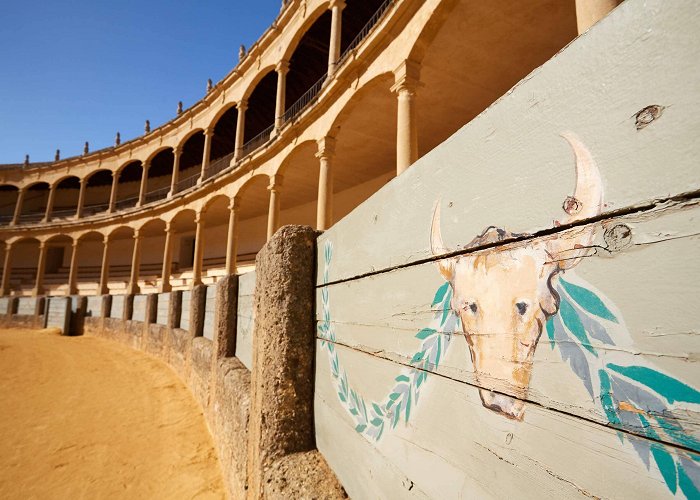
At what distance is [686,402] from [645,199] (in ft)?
0.81

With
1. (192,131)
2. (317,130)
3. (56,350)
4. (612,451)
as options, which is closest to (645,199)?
(612,451)

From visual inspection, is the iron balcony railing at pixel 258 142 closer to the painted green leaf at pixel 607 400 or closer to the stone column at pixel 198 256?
the stone column at pixel 198 256

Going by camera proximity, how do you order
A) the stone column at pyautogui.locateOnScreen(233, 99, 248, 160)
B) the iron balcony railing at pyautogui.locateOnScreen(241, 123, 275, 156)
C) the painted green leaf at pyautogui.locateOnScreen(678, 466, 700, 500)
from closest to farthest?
the painted green leaf at pyautogui.locateOnScreen(678, 466, 700, 500), the iron balcony railing at pyautogui.locateOnScreen(241, 123, 275, 156), the stone column at pyautogui.locateOnScreen(233, 99, 248, 160)

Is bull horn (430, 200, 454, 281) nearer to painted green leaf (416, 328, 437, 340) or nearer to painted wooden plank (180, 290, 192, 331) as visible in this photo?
painted green leaf (416, 328, 437, 340)

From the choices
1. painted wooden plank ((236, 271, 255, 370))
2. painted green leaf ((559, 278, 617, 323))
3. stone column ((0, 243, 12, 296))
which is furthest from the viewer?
stone column ((0, 243, 12, 296))

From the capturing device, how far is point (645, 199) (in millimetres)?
460

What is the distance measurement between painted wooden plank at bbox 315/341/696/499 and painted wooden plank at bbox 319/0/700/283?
33cm

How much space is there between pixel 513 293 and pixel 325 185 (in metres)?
7.93

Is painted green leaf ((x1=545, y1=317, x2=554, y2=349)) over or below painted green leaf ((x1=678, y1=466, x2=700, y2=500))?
over

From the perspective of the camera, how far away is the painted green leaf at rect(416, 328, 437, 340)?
90 cm

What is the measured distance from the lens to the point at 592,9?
3396 millimetres

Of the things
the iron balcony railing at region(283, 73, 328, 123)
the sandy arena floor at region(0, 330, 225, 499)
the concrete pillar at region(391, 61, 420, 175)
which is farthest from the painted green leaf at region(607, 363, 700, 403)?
the iron balcony railing at region(283, 73, 328, 123)

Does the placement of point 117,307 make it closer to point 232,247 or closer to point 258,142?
point 232,247

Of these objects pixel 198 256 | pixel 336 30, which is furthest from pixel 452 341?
pixel 198 256
